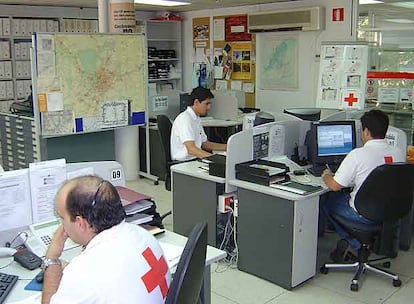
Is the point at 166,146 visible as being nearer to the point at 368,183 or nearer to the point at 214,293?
the point at 214,293

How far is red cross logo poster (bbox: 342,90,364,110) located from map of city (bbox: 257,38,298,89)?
1.95 metres

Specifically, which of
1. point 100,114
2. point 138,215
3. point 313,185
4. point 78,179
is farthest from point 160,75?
point 78,179

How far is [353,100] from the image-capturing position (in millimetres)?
5113

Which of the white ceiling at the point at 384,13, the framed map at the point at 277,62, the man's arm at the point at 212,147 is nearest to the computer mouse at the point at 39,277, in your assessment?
the man's arm at the point at 212,147

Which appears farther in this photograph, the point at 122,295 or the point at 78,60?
the point at 78,60

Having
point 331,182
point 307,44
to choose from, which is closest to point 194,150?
point 331,182

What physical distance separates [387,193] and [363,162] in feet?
0.85

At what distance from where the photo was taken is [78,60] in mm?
4617

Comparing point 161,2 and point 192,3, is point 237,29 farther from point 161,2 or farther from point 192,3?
point 161,2

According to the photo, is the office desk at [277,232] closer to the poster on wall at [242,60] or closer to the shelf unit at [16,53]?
the poster on wall at [242,60]

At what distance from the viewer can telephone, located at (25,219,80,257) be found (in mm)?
2197

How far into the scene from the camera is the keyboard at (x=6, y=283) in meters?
1.82

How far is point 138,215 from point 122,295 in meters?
1.03

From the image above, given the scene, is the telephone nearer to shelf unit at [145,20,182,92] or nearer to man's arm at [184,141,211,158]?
man's arm at [184,141,211,158]
